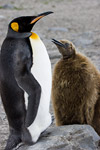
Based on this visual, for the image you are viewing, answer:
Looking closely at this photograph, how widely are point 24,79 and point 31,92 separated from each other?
0.39 feet

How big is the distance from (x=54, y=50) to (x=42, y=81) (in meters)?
3.83

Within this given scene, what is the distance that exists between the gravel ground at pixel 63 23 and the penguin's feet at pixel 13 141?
0.32 meters

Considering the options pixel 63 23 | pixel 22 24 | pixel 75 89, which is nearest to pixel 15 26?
pixel 22 24

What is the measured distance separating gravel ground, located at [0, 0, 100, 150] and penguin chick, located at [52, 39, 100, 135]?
2.35 ft

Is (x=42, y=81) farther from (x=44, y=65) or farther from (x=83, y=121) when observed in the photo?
(x=83, y=121)

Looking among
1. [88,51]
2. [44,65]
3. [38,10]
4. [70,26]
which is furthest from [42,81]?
[38,10]

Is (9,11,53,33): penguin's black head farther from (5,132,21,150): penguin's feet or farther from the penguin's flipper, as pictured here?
(5,132,21,150): penguin's feet

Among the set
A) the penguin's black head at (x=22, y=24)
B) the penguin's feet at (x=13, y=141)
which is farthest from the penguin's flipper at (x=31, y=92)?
the penguin's black head at (x=22, y=24)

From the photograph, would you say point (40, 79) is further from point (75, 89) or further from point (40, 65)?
point (75, 89)

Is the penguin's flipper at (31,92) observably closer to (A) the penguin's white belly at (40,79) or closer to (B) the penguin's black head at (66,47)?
(A) the penguin's white belly at (40,79)

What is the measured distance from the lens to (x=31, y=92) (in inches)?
101

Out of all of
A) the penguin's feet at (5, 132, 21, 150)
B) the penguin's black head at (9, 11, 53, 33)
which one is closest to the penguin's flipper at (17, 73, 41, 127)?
the penguin's feet at (5, 132, 21, 150)

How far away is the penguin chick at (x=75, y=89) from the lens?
300cm

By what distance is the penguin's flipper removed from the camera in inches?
100
